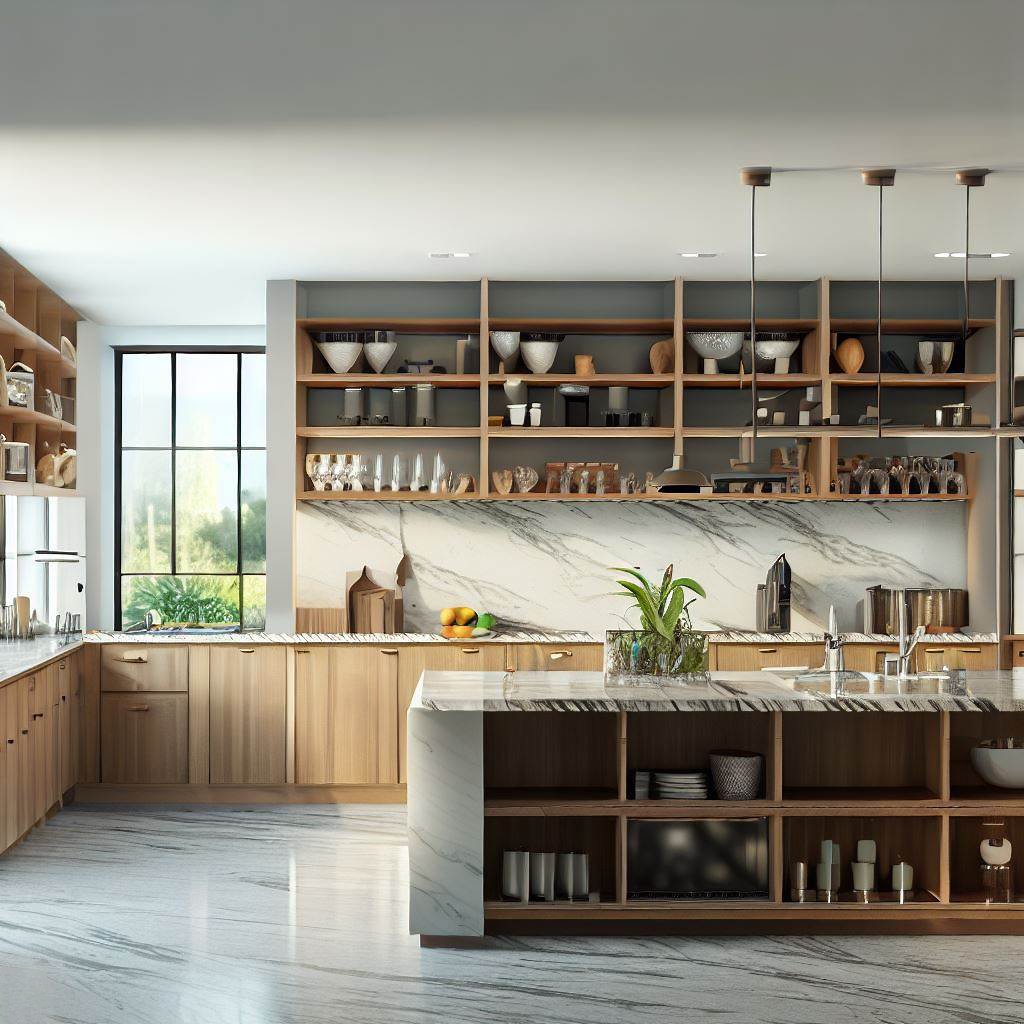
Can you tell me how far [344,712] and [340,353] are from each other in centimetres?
189

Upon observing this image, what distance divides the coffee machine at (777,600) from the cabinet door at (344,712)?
1.98m

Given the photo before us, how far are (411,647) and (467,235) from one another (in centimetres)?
211

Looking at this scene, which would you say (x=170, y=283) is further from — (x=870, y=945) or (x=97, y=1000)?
(x=870, y=945)

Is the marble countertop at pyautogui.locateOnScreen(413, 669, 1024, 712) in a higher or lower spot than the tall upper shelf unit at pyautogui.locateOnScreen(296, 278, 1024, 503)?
lower

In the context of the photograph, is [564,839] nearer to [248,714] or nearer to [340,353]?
[248,714]

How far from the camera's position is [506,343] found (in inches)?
Answer: 247

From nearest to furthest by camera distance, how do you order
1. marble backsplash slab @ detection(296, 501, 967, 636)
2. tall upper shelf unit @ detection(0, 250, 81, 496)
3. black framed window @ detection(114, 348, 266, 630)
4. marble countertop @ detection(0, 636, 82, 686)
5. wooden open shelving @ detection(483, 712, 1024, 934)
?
wooden open shelving @ detection(483, 712, 1024, 934), marble countertop @ detection(0, 636, 82, 686), tall upper shelf unit @ detection(0, 250, 81, 496), marble backsplash slab @ detection(296, 501, 967, 636), black framed window @ detection(114, 348, 266, 630)

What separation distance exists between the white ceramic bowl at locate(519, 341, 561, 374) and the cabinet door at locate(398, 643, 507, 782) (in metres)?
1.50

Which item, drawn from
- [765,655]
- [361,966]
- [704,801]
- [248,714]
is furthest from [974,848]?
[248,714]

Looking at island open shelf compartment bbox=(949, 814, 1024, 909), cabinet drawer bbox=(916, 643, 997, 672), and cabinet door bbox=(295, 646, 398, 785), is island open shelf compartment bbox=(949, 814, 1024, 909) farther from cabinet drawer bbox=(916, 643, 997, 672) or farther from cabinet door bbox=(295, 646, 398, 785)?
cabinet door bbox=(295, 646, 398, 785)

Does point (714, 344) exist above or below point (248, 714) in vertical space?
above

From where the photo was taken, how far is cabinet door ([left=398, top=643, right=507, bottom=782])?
6062 mm

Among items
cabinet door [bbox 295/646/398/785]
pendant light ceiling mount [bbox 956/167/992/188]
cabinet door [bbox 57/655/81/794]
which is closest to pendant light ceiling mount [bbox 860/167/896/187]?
pendant light ceiling mount [bbox 956/167/992/188]

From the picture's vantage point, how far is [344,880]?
475 centimetres
